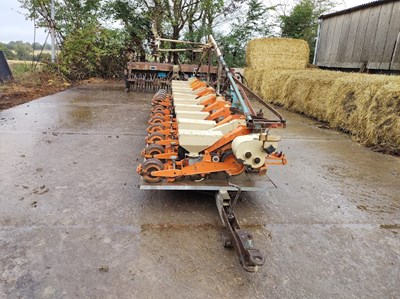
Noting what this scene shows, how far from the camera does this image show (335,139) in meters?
5.06

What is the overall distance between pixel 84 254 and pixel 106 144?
234 centimetres

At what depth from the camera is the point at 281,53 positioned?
9469mm

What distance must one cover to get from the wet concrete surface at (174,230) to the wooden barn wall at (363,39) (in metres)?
4.58

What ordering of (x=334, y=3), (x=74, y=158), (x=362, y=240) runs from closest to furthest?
1. (x=362, y=240)
2. (x=74, y=158)
3. (x=334, y=3)

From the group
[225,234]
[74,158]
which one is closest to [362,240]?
[225,234]

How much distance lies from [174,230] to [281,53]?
28.0 ft

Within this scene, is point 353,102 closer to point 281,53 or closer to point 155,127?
point 155,127

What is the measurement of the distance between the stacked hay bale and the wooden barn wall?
0.99 metres

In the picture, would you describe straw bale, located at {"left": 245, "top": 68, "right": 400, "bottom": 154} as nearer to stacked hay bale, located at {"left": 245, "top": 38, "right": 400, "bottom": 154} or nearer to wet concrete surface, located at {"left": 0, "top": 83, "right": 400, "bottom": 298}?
stacked hay bale, located at {"left": 245, "top": 38, "right": 400, "bottom": 154}

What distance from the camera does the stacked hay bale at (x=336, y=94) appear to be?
4539mm

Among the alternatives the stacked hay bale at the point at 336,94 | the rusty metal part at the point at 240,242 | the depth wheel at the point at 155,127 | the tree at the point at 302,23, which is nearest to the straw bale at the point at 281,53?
the stacked hay bale at the point at 336,94

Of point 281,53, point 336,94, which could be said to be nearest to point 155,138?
point 336,94

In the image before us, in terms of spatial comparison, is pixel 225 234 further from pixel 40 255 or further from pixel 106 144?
pixel 106 144

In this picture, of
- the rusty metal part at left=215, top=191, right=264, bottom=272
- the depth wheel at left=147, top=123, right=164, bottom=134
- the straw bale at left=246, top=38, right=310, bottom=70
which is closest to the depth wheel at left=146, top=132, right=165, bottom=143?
the depth wheel at left=147, top=123, right=164, bottom=134
